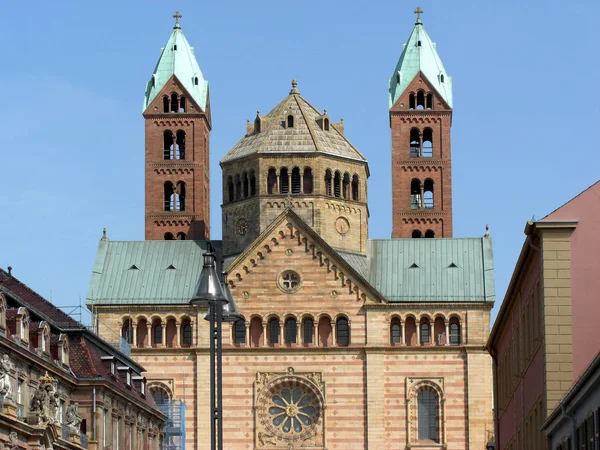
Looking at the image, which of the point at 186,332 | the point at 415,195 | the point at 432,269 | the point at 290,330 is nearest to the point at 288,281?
the point at 290,330

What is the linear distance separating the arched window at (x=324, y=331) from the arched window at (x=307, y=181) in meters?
7.86

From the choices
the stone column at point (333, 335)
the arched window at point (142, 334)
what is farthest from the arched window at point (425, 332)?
the arched window at point (142, 334)

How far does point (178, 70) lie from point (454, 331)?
2751 cm

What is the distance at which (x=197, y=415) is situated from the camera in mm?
97438

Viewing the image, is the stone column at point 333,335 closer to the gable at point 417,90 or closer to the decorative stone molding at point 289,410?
the decorative stone molding at point 289,410

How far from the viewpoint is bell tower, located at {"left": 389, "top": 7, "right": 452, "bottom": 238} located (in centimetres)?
11019

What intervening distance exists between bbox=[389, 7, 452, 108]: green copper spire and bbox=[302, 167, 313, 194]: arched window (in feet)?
40.2

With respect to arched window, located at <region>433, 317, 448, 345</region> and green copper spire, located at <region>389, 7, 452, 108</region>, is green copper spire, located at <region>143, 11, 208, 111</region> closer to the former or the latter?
green copper spire, located at <region>389, 7, 452, 108</region>

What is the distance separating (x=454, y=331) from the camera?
9831cm

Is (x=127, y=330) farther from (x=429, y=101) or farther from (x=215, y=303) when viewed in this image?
(x=215, y=303)

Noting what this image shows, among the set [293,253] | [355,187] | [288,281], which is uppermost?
[355,187]

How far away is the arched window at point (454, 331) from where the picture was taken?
322ft

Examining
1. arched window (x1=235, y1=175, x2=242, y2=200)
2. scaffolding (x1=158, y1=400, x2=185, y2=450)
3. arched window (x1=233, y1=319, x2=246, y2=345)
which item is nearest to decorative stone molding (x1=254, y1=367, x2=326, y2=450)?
arched window (x1=233, y1=319, x2=246, y2=345)

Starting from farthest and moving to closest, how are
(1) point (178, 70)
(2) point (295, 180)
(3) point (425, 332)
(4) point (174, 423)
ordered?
(1) point (178, 70), (2) point (295, 180), (3) point (425, 332), (4) point (174, 423)
